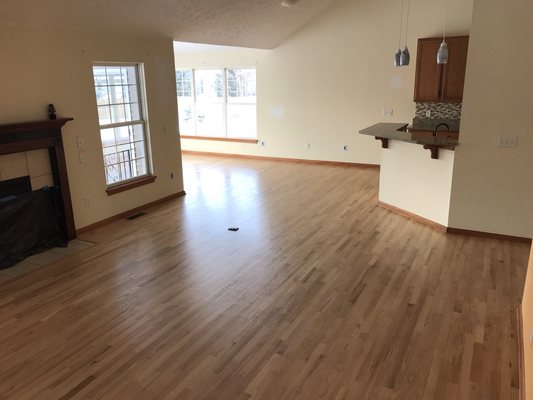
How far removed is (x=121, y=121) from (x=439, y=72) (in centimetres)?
489

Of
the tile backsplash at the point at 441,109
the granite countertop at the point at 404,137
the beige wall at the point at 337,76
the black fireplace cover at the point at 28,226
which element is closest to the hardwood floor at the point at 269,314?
the black fireplace cover at the point at 28,226

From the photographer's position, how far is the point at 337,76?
802 centimetres

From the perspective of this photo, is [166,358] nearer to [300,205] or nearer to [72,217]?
[72,217]

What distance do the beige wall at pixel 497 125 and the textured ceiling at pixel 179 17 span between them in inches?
118

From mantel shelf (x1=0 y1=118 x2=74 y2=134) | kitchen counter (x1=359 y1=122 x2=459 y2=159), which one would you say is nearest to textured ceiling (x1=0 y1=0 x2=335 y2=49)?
mantel shelf (x1=0 y1=118 x2=74 y2=134)

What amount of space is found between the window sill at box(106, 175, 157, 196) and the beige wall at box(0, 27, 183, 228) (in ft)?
0.24

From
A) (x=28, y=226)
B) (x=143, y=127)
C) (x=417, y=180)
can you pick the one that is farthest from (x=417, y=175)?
(x=28, y=226)

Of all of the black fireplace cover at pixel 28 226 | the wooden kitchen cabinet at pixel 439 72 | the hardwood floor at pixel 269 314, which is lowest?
the hardwood floor at pixel 269 314

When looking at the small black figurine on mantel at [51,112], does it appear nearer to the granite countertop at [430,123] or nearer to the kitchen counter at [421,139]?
the kitchen counter at [421,139]

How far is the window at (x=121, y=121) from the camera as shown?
5.33 m

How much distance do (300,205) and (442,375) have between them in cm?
361

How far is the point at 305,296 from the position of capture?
3486mm

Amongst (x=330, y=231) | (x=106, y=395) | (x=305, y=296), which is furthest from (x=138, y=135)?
(x=106, y=395)

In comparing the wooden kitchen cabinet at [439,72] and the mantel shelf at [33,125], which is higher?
the wooden kitchen cabinet at [439,72]
